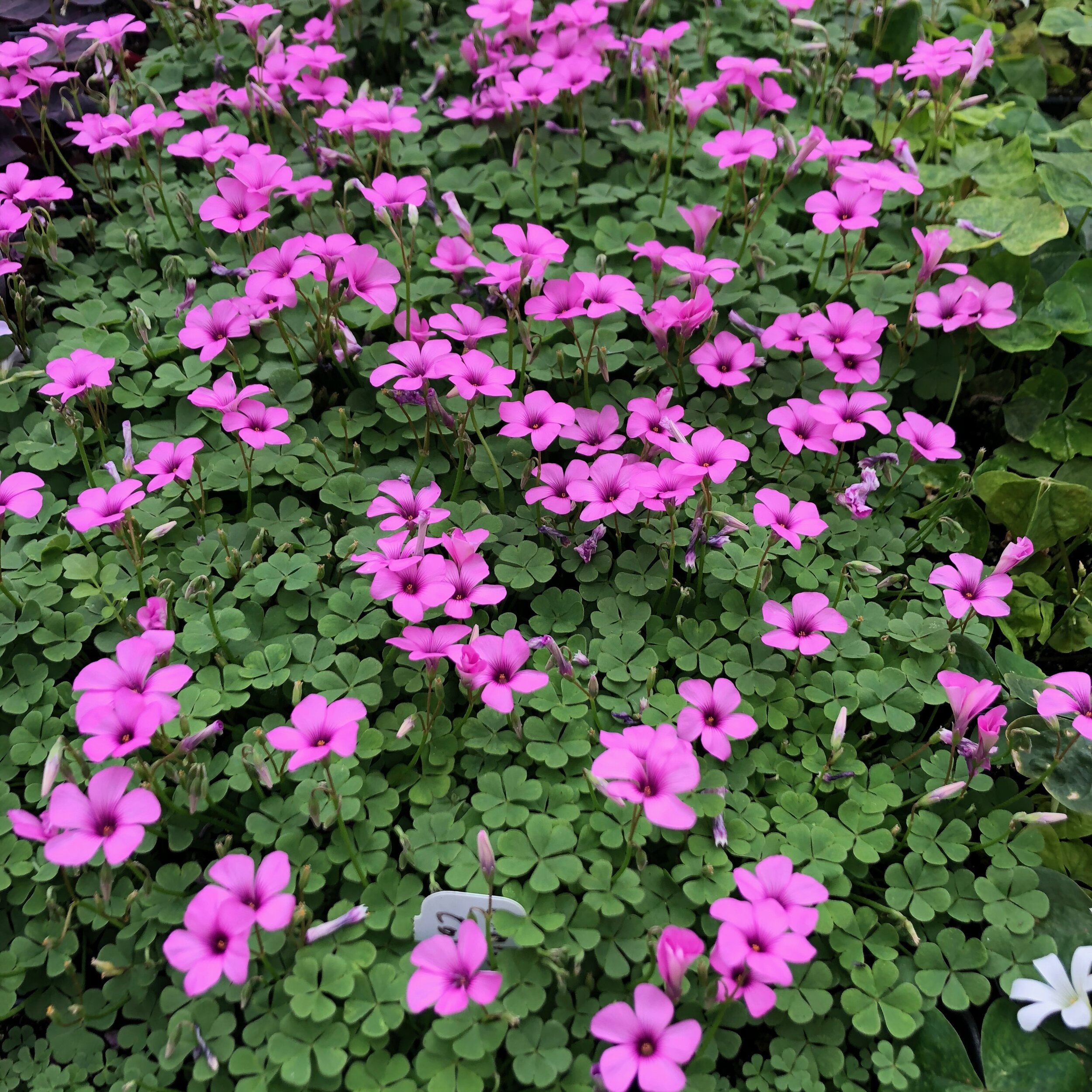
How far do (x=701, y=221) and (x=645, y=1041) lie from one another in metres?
1.92

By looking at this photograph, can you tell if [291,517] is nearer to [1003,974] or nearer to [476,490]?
[476,490]

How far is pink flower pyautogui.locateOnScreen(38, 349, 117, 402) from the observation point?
2133 mm

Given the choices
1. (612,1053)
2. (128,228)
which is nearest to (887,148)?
(128,228)

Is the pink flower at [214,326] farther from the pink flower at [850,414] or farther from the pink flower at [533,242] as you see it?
the pink flower at [850,414]

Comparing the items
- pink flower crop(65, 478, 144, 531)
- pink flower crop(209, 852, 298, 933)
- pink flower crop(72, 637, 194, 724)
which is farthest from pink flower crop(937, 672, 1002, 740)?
pink flower crop(65, 478, 144, 531)

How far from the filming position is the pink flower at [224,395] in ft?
6.70

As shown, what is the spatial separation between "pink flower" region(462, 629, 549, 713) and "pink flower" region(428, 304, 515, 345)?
2.54ft

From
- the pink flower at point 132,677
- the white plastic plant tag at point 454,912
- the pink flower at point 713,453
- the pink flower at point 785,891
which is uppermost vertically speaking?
the pink flower at point 713,453

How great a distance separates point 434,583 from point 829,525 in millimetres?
1031

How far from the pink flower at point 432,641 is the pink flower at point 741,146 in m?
1.50

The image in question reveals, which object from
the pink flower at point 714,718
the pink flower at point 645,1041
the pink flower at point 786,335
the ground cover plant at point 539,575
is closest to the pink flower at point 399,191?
the ground cover plant at point 539,575

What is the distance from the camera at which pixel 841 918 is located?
1.76 meters

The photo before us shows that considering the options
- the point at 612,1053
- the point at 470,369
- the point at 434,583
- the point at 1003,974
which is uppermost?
the point at 470,369

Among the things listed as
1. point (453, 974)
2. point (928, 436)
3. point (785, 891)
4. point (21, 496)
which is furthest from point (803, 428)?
point (21, 496)
